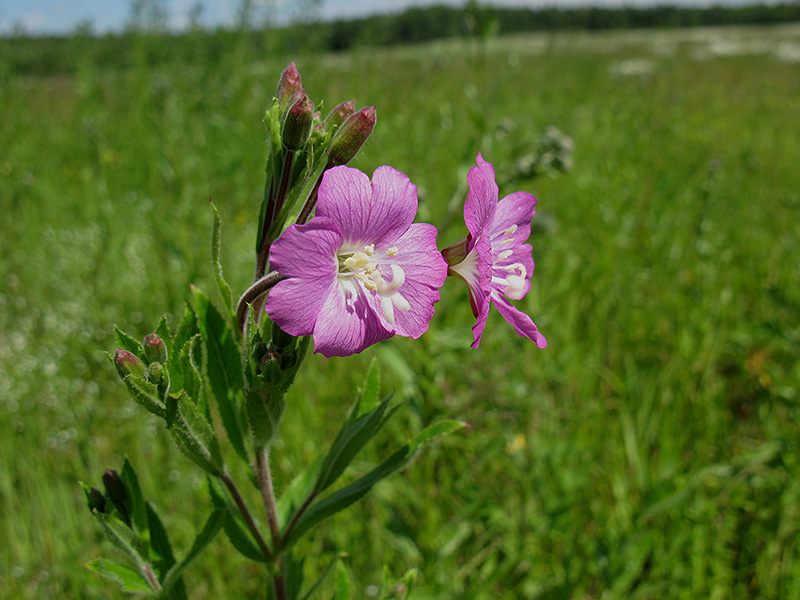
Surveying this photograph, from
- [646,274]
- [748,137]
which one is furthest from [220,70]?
[748,137]

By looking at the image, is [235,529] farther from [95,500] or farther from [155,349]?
[155,349]

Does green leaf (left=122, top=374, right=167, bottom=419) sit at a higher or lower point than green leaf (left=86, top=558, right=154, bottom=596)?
higher

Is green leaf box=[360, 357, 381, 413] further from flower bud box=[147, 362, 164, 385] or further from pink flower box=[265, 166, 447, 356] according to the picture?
flower bud box=[147, 362, 164, 385]

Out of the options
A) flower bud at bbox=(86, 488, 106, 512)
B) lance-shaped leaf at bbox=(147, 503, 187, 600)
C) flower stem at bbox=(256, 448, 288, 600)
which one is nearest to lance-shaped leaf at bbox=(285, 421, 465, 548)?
flower stem at bbox=(256, 448, 288, 600)

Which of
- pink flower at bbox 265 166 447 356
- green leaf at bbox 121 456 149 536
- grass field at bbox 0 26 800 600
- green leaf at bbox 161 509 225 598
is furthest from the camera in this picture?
grass field at bbox 0 26 800 600

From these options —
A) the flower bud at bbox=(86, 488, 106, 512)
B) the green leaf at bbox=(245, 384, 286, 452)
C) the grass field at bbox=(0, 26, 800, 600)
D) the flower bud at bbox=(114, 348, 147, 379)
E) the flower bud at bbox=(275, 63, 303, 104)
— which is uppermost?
the flower bud at bbox=(275, 63, 303, 104)

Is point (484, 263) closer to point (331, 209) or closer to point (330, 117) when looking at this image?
point (331, 209)

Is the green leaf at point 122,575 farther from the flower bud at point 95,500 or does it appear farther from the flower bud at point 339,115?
the flower bud at point 339,115

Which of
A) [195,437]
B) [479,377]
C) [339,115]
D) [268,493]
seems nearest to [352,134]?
[339,115]
